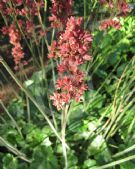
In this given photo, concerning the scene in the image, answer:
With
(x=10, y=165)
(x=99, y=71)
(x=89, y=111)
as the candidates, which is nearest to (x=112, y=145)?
(x=89, y=111)

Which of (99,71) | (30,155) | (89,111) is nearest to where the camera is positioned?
(30,155)

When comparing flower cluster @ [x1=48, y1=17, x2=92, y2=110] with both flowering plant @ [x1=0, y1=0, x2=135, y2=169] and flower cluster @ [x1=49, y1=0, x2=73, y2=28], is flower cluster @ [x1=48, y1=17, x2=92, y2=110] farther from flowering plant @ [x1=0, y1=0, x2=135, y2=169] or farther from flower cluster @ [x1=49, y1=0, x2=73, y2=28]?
flower cluster @ [x1=49, y1=0, x2=73, y2=28]

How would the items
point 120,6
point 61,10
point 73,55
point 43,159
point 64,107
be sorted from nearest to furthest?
point 73,55 < point 64,107 < point 61,10 < point 43,159 < point 120,6

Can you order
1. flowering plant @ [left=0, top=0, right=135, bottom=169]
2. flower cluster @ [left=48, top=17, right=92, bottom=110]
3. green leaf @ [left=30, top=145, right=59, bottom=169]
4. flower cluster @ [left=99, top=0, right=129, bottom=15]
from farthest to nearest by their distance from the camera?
flower cluster @ [left=99, top=0, right=129, bottom=15]
green leaf @ [left=30, top=145, right=59, bottom=169]
flowering plant @ [left=0, top=0, right=135, bottom=169]
flower cluster @ [left=48, top=17, right=92, bottom=110]

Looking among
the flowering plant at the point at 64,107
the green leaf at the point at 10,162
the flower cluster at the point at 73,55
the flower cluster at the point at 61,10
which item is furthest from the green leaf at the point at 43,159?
the flower cluster at the point at 61,10

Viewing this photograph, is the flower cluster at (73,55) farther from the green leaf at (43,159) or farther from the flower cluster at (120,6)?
the flower cluster at (120,6)

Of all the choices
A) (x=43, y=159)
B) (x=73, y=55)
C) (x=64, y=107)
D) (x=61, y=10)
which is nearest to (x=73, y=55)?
(x=73, y=55)

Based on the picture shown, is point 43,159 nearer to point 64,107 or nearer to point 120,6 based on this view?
point 64,107

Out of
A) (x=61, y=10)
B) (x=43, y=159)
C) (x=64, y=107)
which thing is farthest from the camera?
(x=43, y=159)

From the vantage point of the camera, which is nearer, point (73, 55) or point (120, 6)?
point (73, 55)

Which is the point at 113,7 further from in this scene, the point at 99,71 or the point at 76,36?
the point at 76,36

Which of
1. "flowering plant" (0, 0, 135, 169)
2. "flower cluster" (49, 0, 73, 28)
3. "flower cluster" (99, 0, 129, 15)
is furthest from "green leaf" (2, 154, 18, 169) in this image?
"flower cluster" (99, 0, 129, 15)
